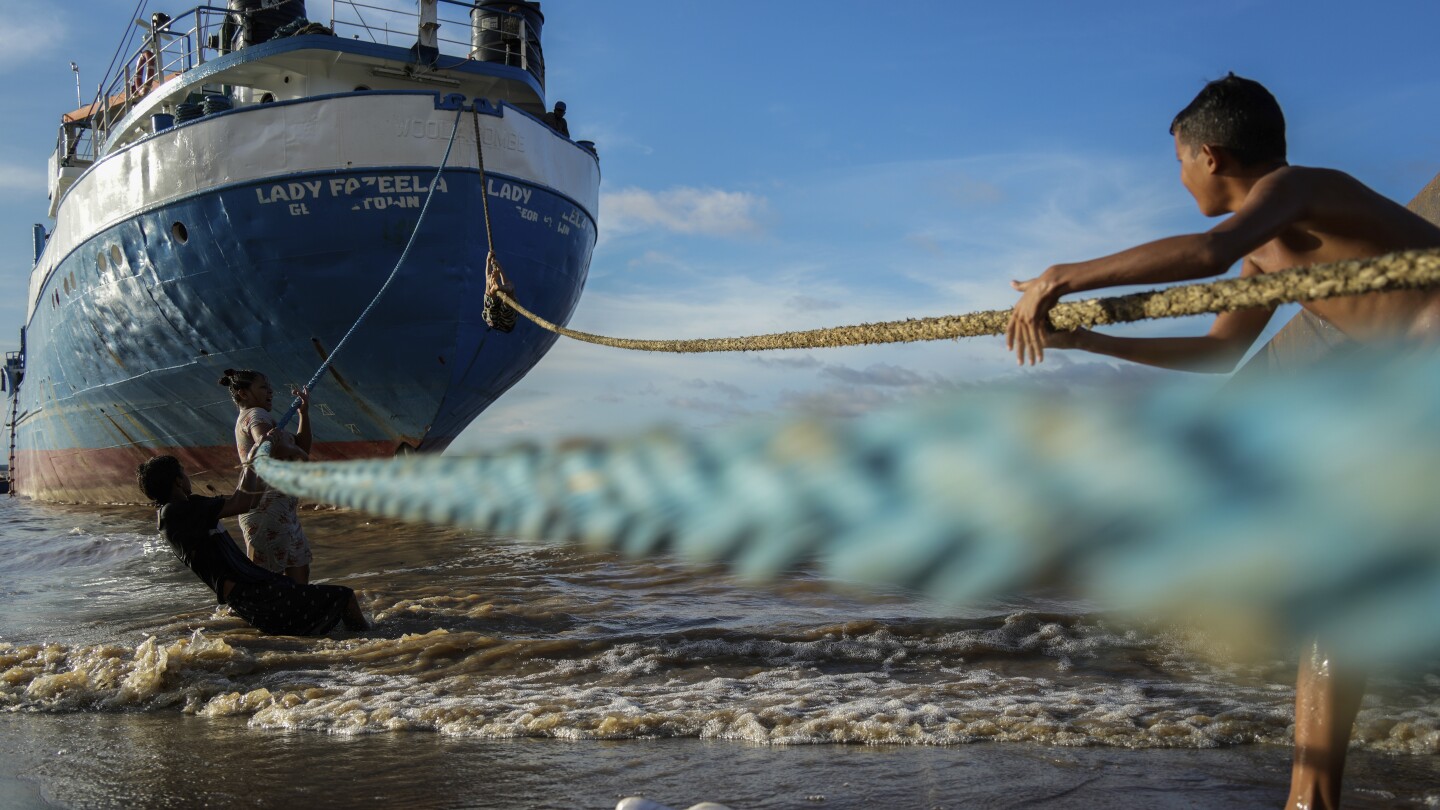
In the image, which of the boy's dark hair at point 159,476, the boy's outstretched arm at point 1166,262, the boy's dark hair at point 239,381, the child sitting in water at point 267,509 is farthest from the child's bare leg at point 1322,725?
the boy's dark hair at point 239,381

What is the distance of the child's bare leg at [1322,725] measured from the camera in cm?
210

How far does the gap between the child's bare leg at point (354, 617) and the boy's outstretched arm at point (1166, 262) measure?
4554mm

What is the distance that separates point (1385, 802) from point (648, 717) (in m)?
2.13

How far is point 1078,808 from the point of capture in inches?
102

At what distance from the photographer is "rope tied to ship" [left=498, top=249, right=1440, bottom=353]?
133 centimetres

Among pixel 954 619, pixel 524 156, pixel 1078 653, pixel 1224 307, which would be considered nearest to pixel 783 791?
pixel 1224 307

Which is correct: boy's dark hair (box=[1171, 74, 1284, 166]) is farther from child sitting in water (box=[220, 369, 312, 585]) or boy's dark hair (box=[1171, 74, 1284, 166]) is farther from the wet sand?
child sitting in water (box=[220, 369, 312, 585])

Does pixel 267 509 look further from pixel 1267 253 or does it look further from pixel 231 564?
pixel 1267 253

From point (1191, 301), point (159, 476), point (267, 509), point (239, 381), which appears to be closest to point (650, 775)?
point (1191, 301)

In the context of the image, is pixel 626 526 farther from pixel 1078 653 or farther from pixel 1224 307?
pixel 1078 653

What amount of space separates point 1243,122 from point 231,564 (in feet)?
15.9

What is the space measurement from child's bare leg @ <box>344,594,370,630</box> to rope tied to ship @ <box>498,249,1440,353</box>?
12.5ft

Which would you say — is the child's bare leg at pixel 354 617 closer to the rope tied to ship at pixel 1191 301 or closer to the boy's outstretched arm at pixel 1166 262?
the rope tied to ship at pixel 1191 301

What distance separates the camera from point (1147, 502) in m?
1.31
